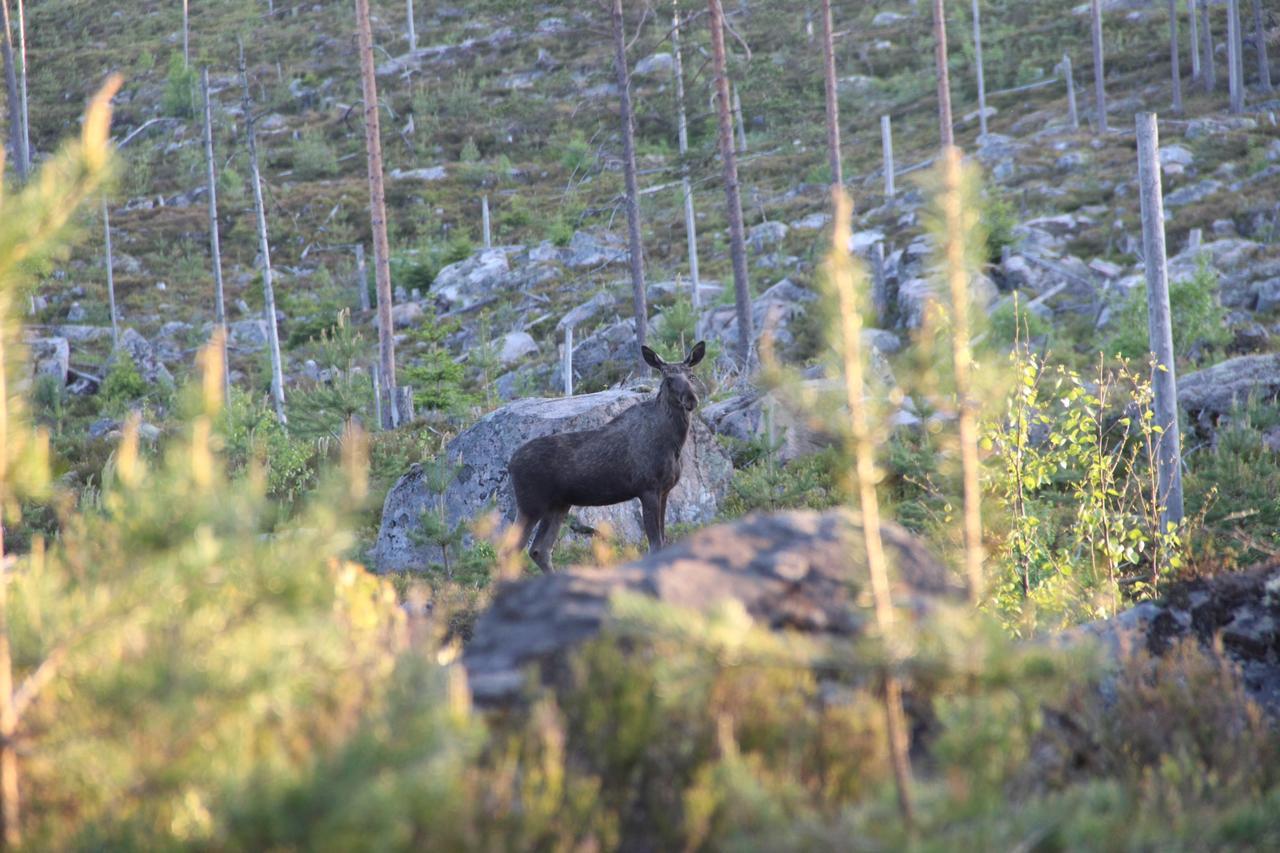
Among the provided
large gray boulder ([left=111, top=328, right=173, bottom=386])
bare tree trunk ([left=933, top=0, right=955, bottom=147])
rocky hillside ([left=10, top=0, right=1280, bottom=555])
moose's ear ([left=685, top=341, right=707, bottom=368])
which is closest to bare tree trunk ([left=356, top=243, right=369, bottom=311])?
rocky hillside ([left=10, top=0, right=1280, bottom=555])

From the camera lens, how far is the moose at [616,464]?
9.85 m

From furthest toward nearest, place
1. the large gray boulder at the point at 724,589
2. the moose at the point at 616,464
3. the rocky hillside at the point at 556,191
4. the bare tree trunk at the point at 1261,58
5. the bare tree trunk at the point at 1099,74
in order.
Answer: the bare tree trunk at the point at 1261,58, the bare tree trunk at the point at 1099,74, the rocky hillside at the point at 556,191, the moose at the point at 616,464, the large gray boulder at the point at 724,589

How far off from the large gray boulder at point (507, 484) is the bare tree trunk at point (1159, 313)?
5576mm

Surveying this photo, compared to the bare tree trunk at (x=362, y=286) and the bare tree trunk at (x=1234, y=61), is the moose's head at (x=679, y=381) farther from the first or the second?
the bare tree trunk at (x=1234, y=61)

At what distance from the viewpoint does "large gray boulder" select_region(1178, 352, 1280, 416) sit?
1553 centimetres

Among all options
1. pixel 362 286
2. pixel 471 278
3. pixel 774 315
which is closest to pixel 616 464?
pixel 774 315

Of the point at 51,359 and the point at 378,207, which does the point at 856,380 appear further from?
the point at 51,359

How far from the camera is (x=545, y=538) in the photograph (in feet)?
34.0

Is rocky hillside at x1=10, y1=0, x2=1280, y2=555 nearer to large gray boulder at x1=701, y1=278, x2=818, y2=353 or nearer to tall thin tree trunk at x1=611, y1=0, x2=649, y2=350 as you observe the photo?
large gray boulder at x1=701, y1=278, x2=818, y2=353

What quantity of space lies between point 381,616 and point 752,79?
23.9 m

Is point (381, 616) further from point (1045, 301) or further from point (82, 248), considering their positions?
point (82, 248)

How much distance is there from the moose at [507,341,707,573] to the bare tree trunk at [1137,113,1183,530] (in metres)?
4.33

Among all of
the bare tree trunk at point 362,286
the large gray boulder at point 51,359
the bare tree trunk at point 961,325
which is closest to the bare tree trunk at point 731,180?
the bare tree trunk at point 961,325

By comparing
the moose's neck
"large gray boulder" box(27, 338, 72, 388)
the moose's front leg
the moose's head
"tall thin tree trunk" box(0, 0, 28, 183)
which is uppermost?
"tall thin tree trunk" box(0, 0, 28, 183)
